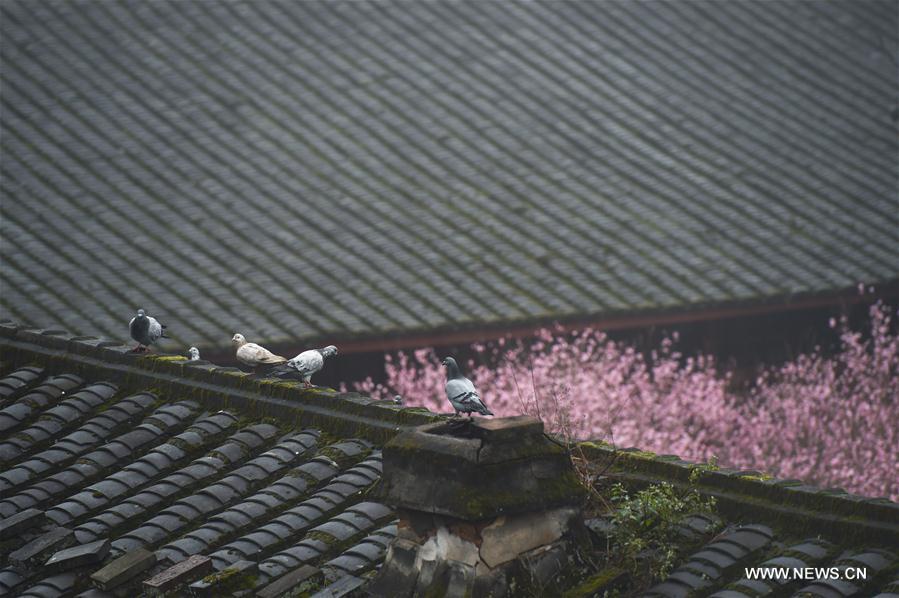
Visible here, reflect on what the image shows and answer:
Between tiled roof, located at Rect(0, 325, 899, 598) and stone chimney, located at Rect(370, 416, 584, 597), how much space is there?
434 mm

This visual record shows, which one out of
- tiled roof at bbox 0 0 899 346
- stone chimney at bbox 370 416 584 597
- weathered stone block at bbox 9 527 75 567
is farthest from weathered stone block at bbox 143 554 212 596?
tiled roof at bbox 0 0 899 346

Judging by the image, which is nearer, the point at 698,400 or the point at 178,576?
the point at 178,576

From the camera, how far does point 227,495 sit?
305 inches

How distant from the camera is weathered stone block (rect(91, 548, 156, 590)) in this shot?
22.0 feet

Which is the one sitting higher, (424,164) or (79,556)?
(424,164)

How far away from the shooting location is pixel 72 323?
13.1 metres

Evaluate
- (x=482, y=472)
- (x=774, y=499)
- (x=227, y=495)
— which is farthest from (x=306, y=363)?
(x=774, y=499)

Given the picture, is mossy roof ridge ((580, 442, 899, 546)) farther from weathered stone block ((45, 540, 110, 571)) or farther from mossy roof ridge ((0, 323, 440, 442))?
weathered stone block ((45, 540, 110, 571))

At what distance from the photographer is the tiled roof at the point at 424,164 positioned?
14.3 m

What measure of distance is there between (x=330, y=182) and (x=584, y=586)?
1017 centimetres

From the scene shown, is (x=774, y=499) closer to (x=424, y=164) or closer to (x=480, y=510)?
(x=480, y=510)

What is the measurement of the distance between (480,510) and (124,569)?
1.88 m

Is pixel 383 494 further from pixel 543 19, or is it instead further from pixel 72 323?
pixel 543 19

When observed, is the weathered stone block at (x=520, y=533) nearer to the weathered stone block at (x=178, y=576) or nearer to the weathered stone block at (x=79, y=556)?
the weathered stone block at (x=178, y=576)
